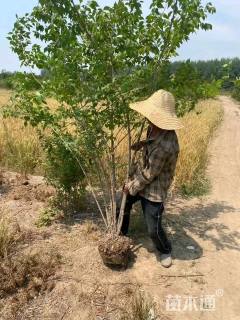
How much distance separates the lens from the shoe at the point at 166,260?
4.20 m

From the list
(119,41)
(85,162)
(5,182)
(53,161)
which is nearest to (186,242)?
(85,162)

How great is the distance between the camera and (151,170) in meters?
3.99

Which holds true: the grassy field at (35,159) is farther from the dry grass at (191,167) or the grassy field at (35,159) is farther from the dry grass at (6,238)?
the dry grass at (6,238)

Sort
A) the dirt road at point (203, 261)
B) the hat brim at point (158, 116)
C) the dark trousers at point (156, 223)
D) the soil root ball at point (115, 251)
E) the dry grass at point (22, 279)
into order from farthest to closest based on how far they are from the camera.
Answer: the dark trousers at point (156, 223) < the soil root ball at point (115, 251) < the hat brim at point (158, 116) < the dirt road at point (203, 261) < the dry grass at point (22, 279)

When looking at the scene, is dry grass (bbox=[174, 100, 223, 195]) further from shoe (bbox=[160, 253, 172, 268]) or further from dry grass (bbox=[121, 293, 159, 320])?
dry grass (bbox=[121, 293, 159, 320])

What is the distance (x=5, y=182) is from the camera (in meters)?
6.17

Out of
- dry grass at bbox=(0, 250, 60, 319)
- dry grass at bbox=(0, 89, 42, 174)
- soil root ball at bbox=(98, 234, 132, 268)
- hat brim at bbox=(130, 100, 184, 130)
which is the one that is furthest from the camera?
dry grass at bbox=(0, 89, 42, 174)

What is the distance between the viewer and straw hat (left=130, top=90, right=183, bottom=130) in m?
3.90

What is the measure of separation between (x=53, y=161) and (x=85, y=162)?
1.39ft

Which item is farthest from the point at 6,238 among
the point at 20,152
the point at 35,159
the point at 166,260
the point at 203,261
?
the point at 20,152

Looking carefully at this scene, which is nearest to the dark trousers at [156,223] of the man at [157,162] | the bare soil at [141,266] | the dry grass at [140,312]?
the man at [157,162]

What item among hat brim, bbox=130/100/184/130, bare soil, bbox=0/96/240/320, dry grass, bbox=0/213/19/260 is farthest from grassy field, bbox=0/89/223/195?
hat brim, bbox=130/100/184/130

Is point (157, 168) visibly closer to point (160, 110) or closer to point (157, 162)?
point (157, 162)

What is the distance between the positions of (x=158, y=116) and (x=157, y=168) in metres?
0.49
